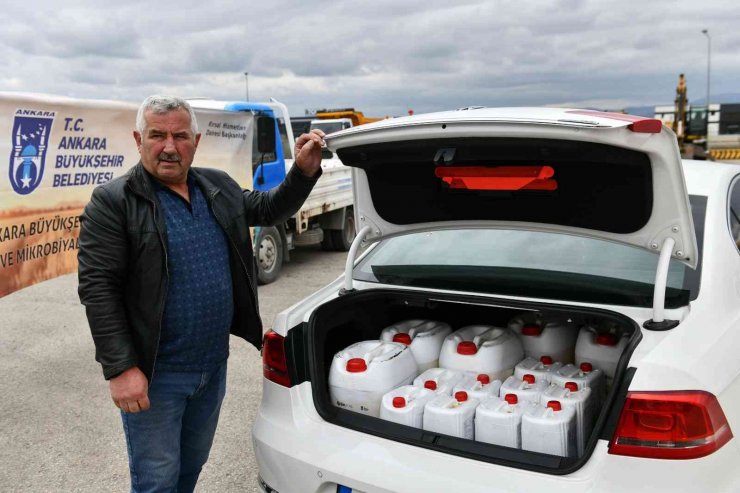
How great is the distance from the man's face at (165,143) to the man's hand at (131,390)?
0.67m

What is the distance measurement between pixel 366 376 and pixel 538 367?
2.19ft

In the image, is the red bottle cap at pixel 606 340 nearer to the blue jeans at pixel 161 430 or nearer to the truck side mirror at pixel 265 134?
the blue jeans at pixel 161 430

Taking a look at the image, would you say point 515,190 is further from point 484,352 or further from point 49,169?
point 49,169

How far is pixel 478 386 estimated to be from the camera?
234 centimetres

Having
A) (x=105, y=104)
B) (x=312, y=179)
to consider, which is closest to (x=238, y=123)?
(x=105, y=104)

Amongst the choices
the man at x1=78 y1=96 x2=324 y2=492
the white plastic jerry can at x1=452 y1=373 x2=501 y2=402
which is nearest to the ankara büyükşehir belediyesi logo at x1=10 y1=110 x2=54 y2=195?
the man at x1=78 y1=96 x2=324 y2=492

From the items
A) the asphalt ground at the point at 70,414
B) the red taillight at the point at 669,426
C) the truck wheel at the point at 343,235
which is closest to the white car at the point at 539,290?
the red taillight at the point at 669,426

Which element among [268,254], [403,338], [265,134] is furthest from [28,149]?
[403,338]

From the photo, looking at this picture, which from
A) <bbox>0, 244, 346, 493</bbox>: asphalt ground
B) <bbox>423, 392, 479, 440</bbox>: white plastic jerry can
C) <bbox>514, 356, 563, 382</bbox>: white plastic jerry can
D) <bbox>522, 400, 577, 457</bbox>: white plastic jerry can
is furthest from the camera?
<bbox>0, 244, 346, 493</bbox>: asphalt ground

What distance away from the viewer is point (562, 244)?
2865mm

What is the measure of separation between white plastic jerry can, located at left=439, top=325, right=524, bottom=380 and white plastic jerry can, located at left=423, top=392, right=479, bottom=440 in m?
0.28

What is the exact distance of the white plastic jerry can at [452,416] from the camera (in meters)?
2.13

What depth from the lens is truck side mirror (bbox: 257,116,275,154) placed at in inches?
294

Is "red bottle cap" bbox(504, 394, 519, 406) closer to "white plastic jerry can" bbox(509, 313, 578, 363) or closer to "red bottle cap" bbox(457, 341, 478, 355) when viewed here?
"red bottle cap" bbox(457, 341, 478, 355)
